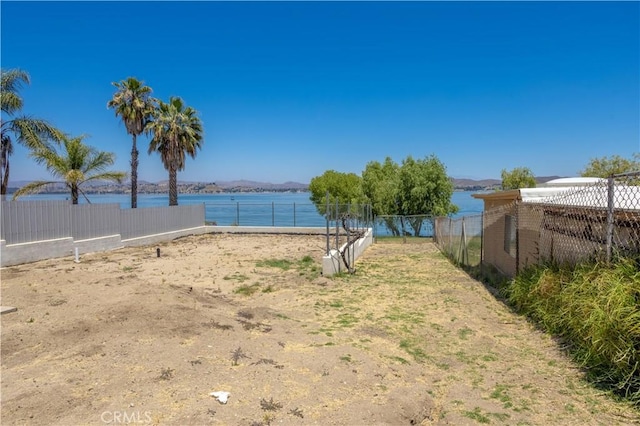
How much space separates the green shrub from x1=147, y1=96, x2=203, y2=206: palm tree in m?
24.9

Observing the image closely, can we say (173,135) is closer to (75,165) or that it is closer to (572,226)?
(75,165)

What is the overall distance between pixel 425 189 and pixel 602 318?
26.9m

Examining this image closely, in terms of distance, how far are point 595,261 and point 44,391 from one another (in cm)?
656

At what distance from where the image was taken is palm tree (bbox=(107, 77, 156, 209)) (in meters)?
24.6

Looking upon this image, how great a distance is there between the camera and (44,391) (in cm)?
391

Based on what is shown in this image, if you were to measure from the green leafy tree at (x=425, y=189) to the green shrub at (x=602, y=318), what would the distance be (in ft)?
82.0

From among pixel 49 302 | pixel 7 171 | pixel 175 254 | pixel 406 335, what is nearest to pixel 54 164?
pixel 7 171

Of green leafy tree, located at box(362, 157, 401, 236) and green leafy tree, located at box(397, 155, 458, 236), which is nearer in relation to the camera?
green leafy tree, located at box(362, 157, 401, 236)

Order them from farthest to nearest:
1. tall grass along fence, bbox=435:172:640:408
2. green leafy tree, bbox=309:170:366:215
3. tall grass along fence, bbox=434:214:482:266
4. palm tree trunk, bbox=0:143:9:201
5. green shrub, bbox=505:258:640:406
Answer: green leafy tree, bbox=309:170:366:215 < palm tree trunk, bbox=0:143:9:201 < tall grass along fence, bbox=434:214:482:266 < tall grass along fence, bbox=435:172:640:408 < green shrub, bbox=505:258:640:406

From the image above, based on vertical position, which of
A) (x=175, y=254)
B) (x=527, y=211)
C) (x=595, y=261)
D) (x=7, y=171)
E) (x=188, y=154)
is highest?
(x=188, y=154)

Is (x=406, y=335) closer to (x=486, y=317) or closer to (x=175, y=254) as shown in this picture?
(x=486, y=317)

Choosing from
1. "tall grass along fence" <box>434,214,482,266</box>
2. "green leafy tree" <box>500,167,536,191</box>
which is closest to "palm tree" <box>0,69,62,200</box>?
"tall grass along fence" <box>434,214,482,266</box>

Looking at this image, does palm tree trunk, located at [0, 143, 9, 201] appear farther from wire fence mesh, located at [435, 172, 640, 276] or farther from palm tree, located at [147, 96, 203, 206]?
wire fence mesh, located at [435, 172, 640, 276]

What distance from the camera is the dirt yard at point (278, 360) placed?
3.72 m
